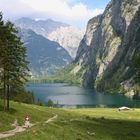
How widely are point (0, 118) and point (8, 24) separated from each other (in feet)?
72.1

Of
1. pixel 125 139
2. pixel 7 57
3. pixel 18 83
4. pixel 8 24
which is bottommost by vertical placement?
pixel 125 139

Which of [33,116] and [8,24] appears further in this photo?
[33,116]

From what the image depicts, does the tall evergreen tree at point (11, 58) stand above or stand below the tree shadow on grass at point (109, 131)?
above

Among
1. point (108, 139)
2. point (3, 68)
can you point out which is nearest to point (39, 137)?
point (108, 139)

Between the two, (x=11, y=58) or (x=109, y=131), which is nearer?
(x=109, y=131)

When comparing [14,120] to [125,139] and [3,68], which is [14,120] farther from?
[125,139]

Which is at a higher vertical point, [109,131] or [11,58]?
[11,58]

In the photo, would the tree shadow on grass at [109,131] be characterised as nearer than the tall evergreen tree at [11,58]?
Yes

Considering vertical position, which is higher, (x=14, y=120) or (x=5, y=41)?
(x=5, y=41)

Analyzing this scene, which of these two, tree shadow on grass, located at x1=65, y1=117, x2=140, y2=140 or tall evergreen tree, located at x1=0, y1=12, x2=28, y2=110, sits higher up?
tall evergreen tree, located at x1=0, y1=12, x2=28, y2=110

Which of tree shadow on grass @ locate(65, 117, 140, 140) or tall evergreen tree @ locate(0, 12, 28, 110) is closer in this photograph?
tree shadow on grass @ locate(65, 117, 140, 140)

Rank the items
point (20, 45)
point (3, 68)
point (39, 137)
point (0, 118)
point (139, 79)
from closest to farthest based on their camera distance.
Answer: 1. point (39, 137)
2. point (0, 118)
3. point (3, 68)
4. point (20, 45)
5. point (139, 79)

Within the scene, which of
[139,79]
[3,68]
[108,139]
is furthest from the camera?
[139,79]

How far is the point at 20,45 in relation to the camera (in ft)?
253
